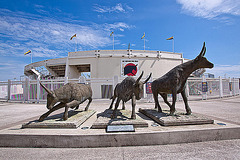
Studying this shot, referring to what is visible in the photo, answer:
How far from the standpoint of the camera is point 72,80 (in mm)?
11477

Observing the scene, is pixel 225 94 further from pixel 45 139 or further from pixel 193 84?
pixel 45 139

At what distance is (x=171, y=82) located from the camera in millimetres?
3775

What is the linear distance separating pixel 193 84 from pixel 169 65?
18.6ft

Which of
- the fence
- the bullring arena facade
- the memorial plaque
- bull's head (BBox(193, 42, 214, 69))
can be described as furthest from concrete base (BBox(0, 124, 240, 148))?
the bullring arena facade

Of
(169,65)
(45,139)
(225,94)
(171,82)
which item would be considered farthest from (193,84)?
(45,139)

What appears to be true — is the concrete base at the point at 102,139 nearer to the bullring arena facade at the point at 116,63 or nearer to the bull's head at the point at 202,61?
the bull's head at the point at 202,61

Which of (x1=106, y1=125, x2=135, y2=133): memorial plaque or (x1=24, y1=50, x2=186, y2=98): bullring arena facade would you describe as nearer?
(x1=106, y1=125, x2=135, y2=133): memorial plaque

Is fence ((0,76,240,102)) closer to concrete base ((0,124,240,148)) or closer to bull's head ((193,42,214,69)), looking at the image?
bull's head ((193,42,214,69))

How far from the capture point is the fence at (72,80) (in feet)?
36.7

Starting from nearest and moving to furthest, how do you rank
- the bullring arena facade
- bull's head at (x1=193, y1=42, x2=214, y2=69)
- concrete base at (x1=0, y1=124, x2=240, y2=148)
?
concrete base at (x1=0, y1=124, x2=240, y2=148) → bull's head at (x1=193, y1=42, x2=214, y2=69) → the bullring arena facade

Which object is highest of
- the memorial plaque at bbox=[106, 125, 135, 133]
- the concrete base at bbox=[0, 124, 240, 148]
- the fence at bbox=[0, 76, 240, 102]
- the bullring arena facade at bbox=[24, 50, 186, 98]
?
the bullring arena facade at bbox=[24, 50, 186, 98]

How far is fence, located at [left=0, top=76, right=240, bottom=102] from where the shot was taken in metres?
11.2

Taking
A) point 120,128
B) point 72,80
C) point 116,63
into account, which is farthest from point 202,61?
point 116,63

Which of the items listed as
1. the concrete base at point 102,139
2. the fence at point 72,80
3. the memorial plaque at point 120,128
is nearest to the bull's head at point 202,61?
the concrete base at point 102,139
